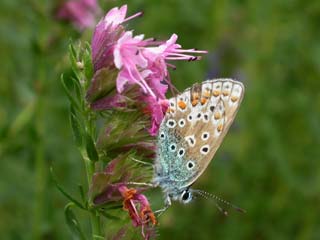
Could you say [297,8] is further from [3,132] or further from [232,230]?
[3,132]

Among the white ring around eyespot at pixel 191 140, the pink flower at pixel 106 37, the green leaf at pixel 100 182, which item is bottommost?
the green leaf at pixel 100 182

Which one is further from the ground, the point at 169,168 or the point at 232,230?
the point at 169,168

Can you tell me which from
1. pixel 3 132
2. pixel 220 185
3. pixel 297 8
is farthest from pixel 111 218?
pixel 297 8

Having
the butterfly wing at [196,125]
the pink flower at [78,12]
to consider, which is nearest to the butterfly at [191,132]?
the butterfly wing at [196,125]

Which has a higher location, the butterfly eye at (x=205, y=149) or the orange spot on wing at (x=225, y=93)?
the orange spot on wing at (x=225, y=93)

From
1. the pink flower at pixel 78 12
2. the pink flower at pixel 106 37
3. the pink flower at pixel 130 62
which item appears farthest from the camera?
the pink flower at pixel 78 12

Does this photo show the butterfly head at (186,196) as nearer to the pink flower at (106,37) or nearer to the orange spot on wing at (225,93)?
the orange spot on wing at (225,93)
